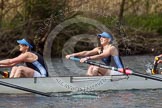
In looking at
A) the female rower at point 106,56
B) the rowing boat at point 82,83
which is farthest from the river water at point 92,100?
the female rower at point 106,56

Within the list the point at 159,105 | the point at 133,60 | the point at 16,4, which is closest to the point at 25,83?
the point at 159,105

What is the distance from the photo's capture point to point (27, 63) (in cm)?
1446

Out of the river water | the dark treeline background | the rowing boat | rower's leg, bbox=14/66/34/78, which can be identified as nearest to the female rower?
the rowing boat

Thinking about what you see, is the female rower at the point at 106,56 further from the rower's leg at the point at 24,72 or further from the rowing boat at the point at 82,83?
the rower's leg at the point at 24,72

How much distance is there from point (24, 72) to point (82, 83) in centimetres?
150

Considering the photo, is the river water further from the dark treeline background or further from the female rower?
the dark treeline background

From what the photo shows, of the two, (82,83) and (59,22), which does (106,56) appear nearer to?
(82,83)

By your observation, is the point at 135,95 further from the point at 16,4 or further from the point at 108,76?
the point at 16,4

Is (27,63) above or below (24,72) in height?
above

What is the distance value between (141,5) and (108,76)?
19.2 m

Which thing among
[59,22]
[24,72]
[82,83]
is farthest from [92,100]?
[59,22]

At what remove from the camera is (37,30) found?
1067 inches

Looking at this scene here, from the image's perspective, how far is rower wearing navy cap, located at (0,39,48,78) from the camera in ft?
46.4

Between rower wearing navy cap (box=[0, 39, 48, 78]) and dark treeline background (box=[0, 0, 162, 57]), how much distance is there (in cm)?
1168
